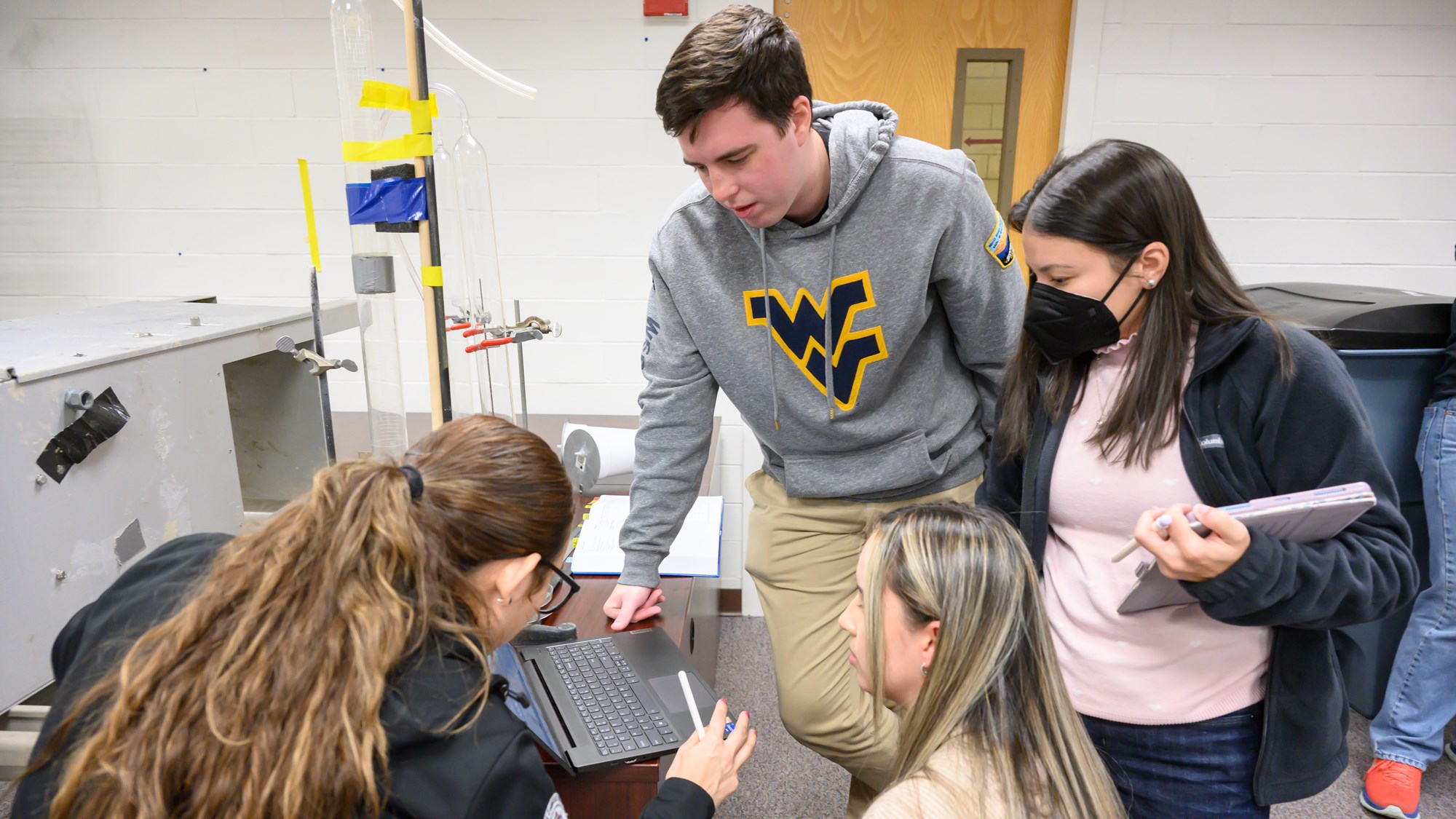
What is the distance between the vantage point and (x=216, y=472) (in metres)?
1.56

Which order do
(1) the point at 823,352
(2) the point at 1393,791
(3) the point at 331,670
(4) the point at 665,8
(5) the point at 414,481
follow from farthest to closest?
1. (4) the point at 665,8
2. (2) the point at 1393,791
3. (1) the point at 823,352
4. (5) the point at 414,481
5. (3) the point at 331,670

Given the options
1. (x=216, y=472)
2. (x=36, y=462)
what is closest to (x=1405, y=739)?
(x=216, y=472)

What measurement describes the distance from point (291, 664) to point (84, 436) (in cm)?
84

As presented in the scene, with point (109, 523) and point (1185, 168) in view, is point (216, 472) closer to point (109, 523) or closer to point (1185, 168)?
point (109, 523)

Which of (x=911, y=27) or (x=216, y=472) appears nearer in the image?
(x=216, y=472)

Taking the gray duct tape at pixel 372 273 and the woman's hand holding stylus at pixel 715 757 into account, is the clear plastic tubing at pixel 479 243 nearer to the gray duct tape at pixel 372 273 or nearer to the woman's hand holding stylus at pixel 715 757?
the gray duct tape at pixel 372 273

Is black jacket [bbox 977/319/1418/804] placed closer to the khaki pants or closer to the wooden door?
the khaki pants

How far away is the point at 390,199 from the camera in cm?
Result: 117

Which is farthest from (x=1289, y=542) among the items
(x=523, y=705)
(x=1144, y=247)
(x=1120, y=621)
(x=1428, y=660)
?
(x=1428, y=660)

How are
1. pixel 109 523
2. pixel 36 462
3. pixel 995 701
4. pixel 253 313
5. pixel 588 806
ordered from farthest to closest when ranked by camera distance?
pixel 253 313 < pixel 109 523 < pixel 36 462 < pixel 588 806 < pixel 995 701

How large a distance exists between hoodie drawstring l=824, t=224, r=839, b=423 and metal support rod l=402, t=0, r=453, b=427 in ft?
1.91

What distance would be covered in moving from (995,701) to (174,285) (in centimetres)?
282

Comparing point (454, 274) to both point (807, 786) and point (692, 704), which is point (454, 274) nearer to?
point (692, 704)

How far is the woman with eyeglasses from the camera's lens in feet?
2.27
